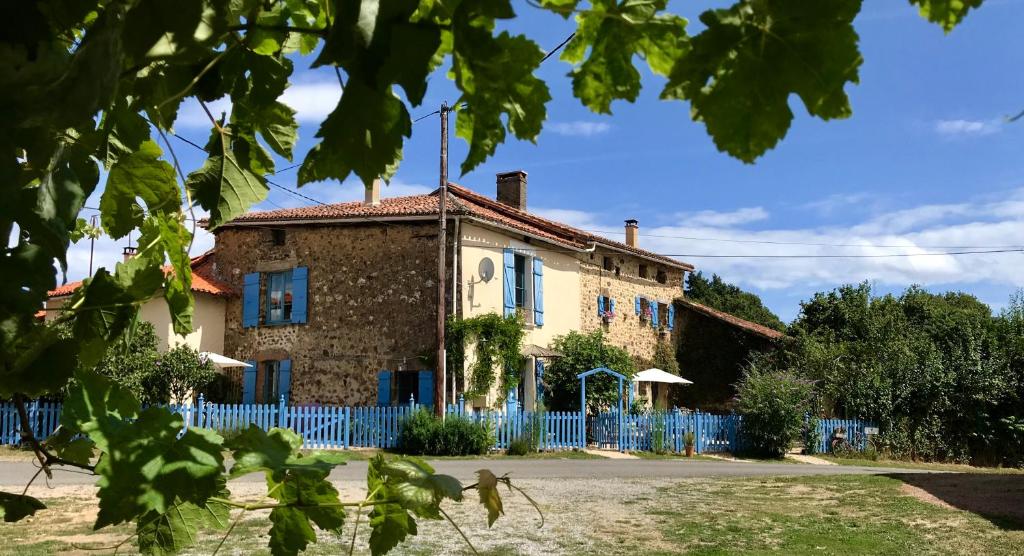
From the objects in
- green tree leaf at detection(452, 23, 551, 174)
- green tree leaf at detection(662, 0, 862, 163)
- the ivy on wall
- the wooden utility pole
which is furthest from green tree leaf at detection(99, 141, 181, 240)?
the ivy on wall

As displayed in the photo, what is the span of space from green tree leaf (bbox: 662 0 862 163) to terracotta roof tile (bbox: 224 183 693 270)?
58.3 feet

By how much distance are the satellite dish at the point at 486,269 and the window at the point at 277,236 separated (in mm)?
5023

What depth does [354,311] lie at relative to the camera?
19.3m

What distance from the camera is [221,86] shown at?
115cm

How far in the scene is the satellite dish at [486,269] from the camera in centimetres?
1916

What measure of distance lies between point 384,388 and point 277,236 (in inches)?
190

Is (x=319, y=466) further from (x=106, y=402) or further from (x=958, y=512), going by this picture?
(x=958, y=512)

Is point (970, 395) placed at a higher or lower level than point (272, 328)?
lower

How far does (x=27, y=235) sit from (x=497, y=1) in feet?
2.00

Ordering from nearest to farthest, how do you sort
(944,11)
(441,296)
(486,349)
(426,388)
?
(944,11) < (441,296) < (426,388) < (486,349)

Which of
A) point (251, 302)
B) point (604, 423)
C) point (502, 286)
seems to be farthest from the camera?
point (251, 302)

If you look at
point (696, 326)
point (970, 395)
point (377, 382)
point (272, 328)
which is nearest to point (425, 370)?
point (377, 382)

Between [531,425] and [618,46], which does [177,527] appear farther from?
[531,425]

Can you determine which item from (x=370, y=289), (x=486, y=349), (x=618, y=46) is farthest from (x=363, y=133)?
(x=370, y=289)
